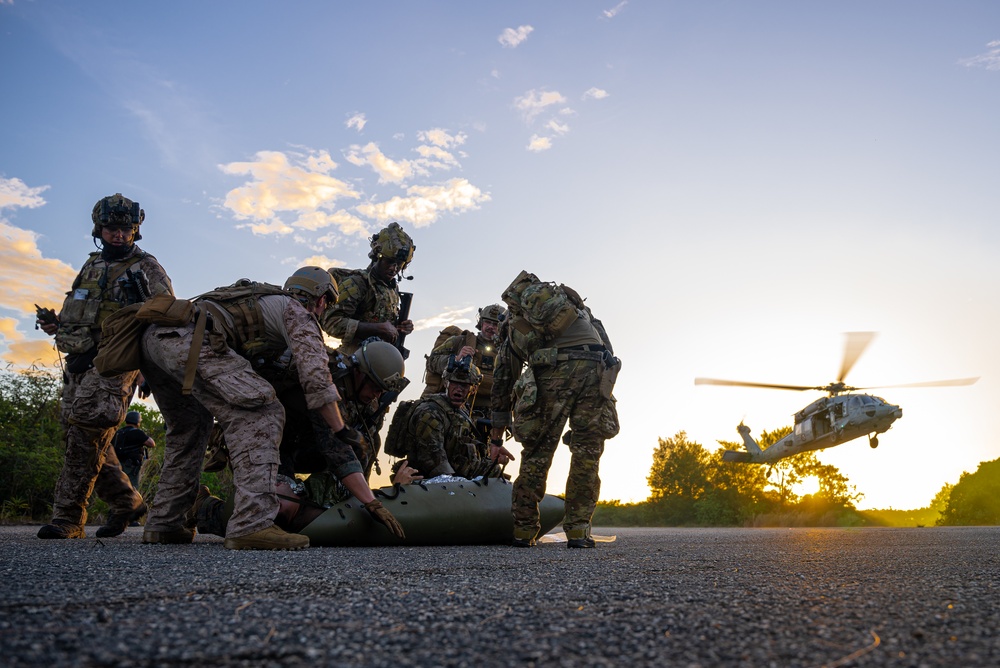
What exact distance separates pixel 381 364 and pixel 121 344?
170 cm

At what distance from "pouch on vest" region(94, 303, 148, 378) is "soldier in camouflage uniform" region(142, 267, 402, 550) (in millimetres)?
63

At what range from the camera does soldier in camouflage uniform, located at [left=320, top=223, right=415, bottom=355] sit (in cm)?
661

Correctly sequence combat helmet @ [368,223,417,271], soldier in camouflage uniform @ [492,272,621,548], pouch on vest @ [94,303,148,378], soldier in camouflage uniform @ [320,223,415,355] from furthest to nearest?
combat helmet @ [368,223,417,271] < soldier in camouflage uniform @ [320,223,415,355] < soldier in camouflage uniform @ [492,272,621,548] < pouch on vest @ [94,303,148,378]

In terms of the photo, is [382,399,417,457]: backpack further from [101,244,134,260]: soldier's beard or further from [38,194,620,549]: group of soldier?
[101,244,134,260]: soldier's beard

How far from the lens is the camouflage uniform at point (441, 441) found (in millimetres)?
6480

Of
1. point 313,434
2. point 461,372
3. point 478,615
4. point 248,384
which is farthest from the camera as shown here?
point 461,372

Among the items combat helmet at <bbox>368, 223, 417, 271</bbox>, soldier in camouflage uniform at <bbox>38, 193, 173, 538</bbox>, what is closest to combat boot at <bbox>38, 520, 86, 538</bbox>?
soldier in camouflage uniform at <bbox>38, 193, 173, 538</bbox>

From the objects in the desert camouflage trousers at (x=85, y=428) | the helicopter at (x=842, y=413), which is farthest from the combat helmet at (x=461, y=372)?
the helicopter at (x=842, y=413)

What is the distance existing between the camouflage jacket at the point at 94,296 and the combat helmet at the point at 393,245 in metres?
1.97

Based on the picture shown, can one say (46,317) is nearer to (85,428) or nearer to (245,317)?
(85,428)

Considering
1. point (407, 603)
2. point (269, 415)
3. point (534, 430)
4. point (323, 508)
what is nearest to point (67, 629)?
point (407, 603)

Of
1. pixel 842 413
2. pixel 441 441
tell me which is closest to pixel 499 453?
pixel 441 441

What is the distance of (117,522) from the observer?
5715 millimetres

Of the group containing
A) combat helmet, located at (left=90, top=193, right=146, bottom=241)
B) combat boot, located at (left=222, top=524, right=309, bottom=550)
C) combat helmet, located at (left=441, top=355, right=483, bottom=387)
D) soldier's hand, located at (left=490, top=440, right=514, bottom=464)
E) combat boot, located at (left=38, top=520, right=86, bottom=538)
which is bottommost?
combat boot, located at (left=38, top=520, right=86, bottom=538)
